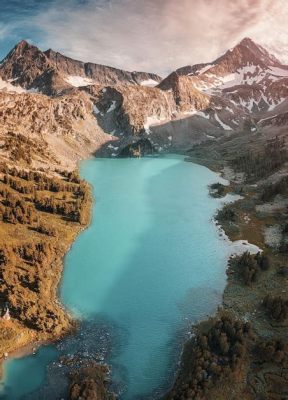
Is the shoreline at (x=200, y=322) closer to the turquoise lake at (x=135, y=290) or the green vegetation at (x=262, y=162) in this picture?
the turquoise lake at (x=135, y=290)

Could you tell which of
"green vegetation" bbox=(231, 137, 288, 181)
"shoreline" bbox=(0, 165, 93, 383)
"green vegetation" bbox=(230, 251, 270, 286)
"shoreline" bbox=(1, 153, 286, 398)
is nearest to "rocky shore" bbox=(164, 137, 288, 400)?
"green vegetation" bbox=(230, 251, 270, 286)

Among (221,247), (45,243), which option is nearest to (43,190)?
(45,243)

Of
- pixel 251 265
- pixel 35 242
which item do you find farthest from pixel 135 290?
pixel 35 242

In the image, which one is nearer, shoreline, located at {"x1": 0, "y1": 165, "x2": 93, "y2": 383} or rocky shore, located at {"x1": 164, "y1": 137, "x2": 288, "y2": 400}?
rocky shore, located at {"x1": 164, "y1": 137, "x2": 288, "y2": 400}

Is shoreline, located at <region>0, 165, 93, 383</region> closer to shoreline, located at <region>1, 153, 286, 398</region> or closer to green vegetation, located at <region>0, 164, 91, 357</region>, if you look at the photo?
shoreline, located at <region>1, 153, 286, 398</region>

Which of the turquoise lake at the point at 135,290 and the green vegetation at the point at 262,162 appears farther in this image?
the green vegetation at the point at 262,162

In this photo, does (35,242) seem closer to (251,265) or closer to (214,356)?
(251,265)

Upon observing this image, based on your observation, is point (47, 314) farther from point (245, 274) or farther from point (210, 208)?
point (210, 208)


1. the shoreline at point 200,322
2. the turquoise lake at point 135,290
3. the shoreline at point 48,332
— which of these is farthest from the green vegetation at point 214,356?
the shoreline at point 48,332
